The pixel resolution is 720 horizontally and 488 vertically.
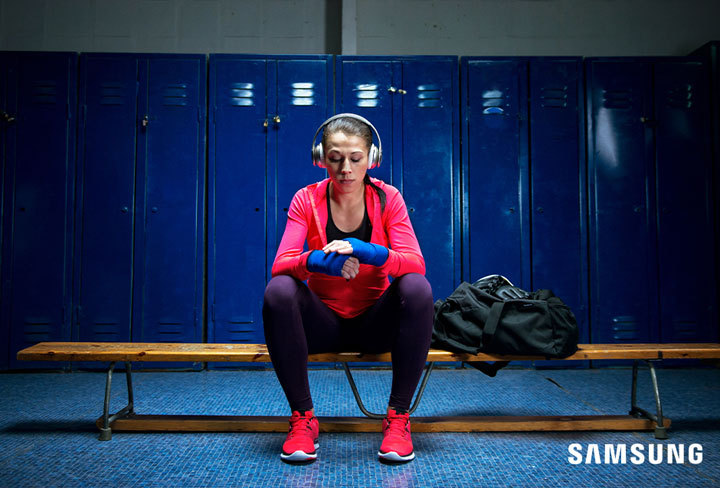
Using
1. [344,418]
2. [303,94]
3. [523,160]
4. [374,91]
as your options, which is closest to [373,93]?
[374,91]

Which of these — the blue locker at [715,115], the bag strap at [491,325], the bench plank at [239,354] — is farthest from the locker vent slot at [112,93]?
the blue locker at [715,115]

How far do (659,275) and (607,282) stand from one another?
355 millimetres

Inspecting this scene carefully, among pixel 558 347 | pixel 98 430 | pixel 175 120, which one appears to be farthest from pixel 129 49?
pixel 558 347

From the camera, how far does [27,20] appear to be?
3.63 m

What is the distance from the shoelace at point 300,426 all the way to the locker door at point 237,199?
1.62 metres

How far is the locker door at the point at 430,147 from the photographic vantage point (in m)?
3.18

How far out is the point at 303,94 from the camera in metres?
3.17

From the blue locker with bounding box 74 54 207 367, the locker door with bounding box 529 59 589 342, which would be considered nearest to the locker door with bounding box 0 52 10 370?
the blue locker with bounding box 74 54 207 367

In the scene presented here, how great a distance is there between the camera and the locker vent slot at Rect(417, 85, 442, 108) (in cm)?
319

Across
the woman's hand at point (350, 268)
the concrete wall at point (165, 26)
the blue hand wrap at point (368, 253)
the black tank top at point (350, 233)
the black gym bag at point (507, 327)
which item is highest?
the concrete wall at point (165, 26)

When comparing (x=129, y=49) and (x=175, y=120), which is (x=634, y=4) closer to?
(x=175, y=120)

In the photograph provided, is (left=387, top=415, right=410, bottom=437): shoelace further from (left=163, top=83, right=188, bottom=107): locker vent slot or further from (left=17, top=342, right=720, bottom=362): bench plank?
(left=163, top=83, right=188, bottom=107): locker vent slot

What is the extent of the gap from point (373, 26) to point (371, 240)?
2627 millimetres

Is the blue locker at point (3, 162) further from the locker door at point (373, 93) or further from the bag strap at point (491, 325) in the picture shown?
the bag strap at point (491, 325)
